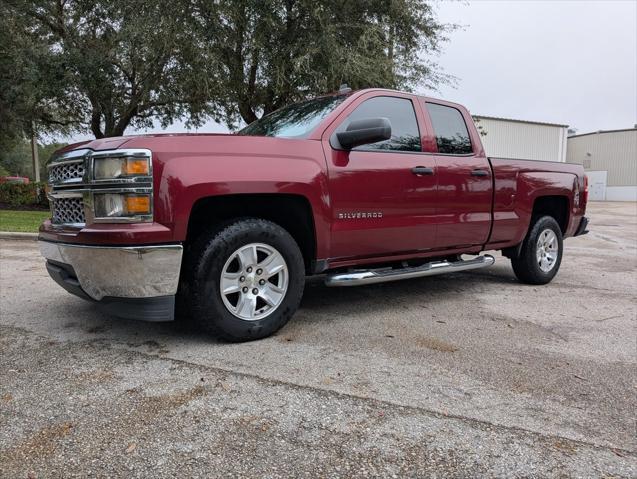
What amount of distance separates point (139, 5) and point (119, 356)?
10.8 meters

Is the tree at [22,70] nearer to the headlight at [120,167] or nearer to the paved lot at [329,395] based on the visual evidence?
the paved lot at [329,395]

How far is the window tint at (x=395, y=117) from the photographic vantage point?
14.1ft

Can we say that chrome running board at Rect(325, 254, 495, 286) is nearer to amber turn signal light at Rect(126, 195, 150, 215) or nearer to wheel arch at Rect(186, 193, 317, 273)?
wheel arch at Rect(186, 193, 317, 273)

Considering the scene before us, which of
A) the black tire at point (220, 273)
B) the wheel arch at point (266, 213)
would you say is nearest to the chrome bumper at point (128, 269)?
the black tire at point (220, 273)

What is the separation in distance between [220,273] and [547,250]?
4252mm

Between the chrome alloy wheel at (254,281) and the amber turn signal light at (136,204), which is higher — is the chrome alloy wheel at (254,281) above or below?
below

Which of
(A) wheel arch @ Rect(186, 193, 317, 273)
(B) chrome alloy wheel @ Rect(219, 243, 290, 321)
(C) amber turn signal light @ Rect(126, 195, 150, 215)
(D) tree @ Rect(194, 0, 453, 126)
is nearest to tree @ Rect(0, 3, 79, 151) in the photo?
(D) tree @ Rect(194, 0, 453, 126)

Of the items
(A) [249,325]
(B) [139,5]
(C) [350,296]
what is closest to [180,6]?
(B) [139,5]

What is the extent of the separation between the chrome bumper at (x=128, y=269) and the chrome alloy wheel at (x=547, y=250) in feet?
14.1

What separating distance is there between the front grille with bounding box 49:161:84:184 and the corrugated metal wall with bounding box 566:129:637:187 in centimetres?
5013

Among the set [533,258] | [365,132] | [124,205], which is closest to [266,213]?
[365,132]

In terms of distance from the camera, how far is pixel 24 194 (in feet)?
59.4

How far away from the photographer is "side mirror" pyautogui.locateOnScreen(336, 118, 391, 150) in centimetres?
374

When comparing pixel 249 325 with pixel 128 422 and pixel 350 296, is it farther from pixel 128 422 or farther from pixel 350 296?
pixel 350 296
